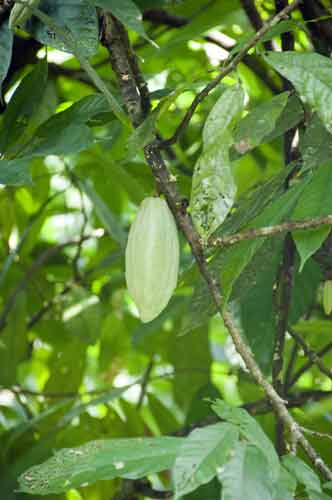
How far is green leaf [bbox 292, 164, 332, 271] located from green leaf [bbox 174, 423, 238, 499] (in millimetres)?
212

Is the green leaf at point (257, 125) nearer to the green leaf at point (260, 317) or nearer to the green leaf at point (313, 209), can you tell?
the green leaf at point (313, 209)

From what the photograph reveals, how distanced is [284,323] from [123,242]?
39cm

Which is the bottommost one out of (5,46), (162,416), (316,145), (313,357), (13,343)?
(162,416)

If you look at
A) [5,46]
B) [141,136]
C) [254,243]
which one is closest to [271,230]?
[254,243]

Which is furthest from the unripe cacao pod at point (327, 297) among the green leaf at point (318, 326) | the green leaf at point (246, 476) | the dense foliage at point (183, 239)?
the green leaf at point (246, 476)

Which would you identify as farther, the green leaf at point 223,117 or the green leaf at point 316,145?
the green leaf at point 316,145

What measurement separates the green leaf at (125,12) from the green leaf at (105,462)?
39cm

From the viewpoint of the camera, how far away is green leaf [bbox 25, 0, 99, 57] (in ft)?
2.69

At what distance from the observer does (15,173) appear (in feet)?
2.57

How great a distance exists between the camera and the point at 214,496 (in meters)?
1.04

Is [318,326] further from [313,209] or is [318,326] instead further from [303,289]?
[313,209]

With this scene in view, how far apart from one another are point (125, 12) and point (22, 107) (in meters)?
0.18

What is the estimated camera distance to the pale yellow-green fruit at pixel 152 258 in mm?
775

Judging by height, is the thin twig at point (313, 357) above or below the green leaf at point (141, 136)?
below
